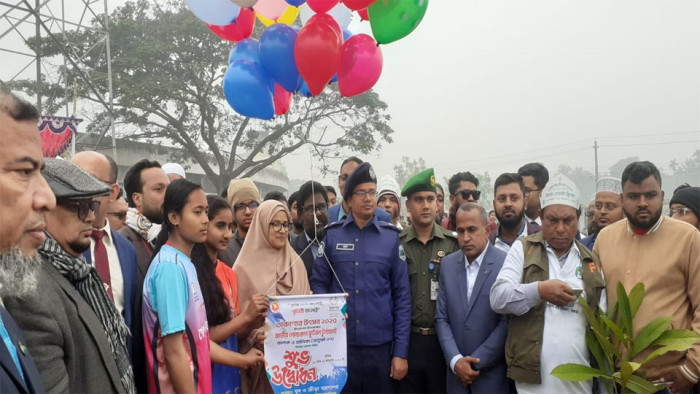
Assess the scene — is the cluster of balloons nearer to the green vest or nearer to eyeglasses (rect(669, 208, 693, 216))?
the green vest

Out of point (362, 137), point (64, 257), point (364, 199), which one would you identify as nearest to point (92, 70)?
point (362, 137)

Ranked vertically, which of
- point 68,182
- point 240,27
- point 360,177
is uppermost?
point 240,27

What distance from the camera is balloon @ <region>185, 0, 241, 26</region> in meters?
4.35

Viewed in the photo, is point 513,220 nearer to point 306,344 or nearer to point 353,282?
point 353,282

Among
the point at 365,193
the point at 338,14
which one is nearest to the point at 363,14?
the point at 338,14

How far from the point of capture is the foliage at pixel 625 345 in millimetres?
2768

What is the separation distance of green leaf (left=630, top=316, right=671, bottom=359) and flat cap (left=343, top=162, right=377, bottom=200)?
77.1 inches

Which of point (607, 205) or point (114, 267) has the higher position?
point (607, 205)

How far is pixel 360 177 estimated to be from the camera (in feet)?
12.6

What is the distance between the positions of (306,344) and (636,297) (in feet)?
6.36

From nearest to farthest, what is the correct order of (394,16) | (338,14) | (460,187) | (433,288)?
(433,288), (394,16), (338,14), (460,187)

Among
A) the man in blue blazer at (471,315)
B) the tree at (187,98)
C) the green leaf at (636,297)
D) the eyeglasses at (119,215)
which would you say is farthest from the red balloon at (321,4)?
the tree at (187,98)

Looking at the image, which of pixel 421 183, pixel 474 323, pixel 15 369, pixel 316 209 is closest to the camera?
pixel 15 369

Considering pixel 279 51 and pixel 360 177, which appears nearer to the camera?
pixel 360 177
